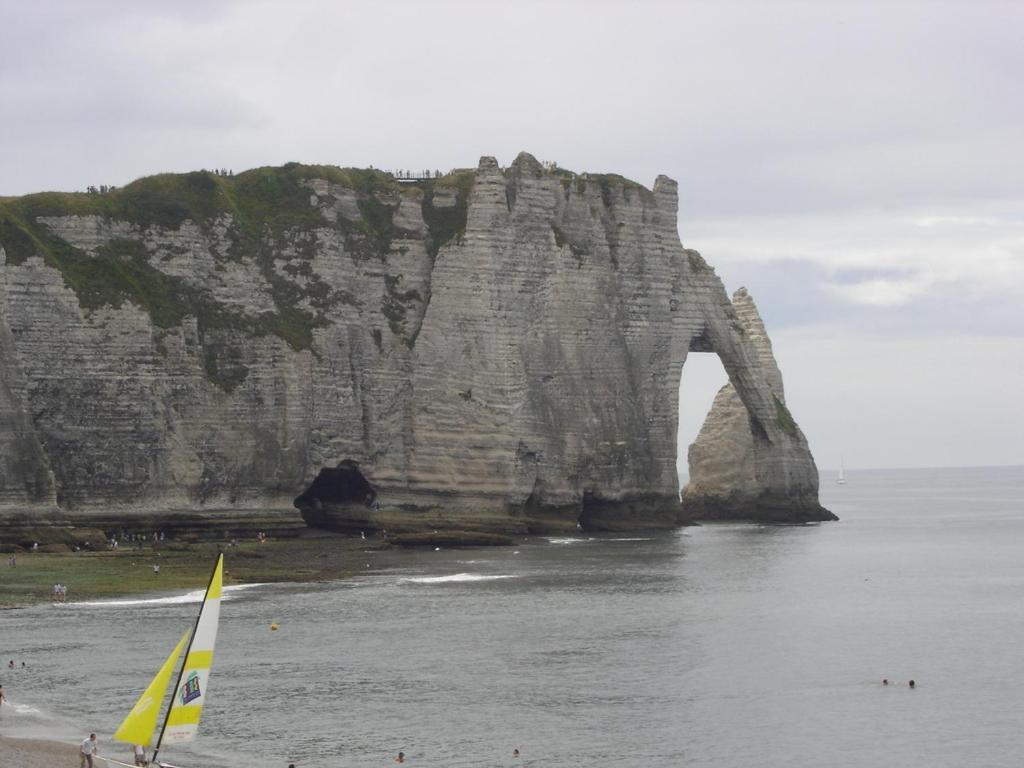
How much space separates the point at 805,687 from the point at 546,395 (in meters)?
52.6

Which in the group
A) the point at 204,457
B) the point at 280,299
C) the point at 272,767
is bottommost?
the point at 272,767

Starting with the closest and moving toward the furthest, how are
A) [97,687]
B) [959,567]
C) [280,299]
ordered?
[97,687] → [959,567] → [280,299]

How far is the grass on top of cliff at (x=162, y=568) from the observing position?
6881 cm

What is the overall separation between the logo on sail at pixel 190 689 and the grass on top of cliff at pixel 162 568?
2835 cm

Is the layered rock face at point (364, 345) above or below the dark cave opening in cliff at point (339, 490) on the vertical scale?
above

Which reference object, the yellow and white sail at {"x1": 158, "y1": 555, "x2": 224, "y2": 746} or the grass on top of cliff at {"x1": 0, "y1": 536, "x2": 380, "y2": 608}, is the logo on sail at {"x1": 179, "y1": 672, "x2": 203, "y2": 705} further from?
the grass on top of cliff at {"x1": 0, "y1": 536, "x2": 380, "y2": 608}

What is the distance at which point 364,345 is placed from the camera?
102m

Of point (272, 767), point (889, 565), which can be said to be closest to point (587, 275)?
point (889, 565)

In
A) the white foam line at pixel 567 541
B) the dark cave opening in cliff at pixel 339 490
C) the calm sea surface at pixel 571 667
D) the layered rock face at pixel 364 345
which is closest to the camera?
the calm sea surface at pixel 571 667

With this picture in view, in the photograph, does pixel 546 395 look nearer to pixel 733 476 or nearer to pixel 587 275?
pixel 587 275

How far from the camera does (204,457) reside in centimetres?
9406

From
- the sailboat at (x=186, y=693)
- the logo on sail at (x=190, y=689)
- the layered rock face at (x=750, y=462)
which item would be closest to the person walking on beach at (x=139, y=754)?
the sailboat at (x=186, y=693)

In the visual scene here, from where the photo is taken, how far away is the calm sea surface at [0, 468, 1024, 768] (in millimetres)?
43469

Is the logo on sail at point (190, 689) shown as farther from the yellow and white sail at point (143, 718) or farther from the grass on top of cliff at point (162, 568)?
the grass on top of cliff at point (162, 568)
